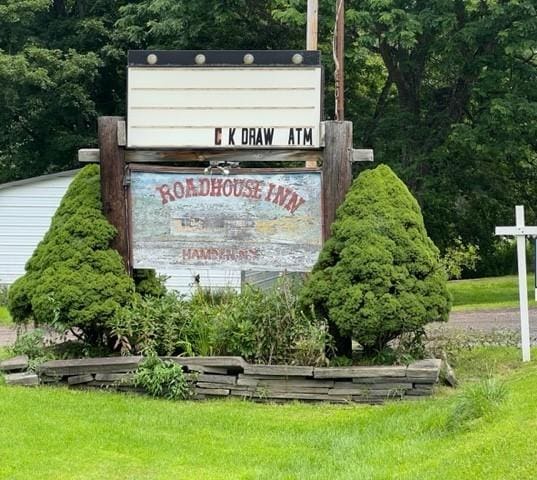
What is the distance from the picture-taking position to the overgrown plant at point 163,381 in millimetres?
8703

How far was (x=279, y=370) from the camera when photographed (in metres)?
8.70

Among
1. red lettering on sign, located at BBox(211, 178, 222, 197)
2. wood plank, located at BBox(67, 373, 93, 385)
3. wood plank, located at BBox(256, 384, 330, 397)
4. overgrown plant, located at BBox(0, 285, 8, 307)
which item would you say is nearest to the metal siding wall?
overgrown plant, located at BBox(0, 285, 8, 307)

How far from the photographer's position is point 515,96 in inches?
813

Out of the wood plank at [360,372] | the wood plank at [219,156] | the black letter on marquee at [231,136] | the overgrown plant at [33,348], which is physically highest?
the black letter on marquee at [231,136]

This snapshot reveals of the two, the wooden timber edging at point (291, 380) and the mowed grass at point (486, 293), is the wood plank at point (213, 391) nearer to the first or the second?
the wooden timber edging at point (291, 380)

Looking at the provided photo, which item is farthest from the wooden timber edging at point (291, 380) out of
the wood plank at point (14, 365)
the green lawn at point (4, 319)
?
the green lawn at point (4, 319)

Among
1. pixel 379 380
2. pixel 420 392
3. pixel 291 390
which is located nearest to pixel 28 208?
pixel 291 390

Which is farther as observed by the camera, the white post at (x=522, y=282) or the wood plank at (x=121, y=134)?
the white post at (x=522, y=282)

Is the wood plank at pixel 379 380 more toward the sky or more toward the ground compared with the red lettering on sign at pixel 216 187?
more toward the ground

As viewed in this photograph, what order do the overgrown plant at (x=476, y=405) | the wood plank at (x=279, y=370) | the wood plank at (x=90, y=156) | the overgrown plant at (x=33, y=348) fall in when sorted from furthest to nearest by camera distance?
the wood plank at (x=90, y=156) → the overgrown plant at (x=33, y=348) → the wood plank at (x=279, y=370) → the overgrown plant at (x=476, y=405)

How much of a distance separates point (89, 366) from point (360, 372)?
8.66 ft

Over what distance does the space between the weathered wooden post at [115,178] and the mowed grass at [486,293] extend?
10.8 metres

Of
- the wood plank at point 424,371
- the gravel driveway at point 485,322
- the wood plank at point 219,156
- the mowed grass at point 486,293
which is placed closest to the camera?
the wood plank at point 424,371

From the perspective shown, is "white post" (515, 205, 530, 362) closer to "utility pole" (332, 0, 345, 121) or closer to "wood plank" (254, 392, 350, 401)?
"wood plank" (254, 392, 350, 401)
